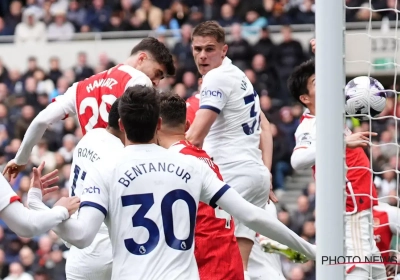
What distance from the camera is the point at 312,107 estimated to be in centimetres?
795

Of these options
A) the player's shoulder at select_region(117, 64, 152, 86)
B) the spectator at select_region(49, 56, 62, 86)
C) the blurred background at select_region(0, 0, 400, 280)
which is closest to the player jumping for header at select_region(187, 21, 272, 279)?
the player's shoulder at select_region(117, 64, 152, 86)

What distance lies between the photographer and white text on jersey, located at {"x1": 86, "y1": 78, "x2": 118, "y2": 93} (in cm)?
746

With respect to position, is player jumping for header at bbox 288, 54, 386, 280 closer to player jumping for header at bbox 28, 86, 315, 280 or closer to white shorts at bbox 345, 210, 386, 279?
white shorts at bbox 345, 210, 386, 279

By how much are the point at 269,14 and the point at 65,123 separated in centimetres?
455

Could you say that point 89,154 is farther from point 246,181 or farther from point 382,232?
point 382,232

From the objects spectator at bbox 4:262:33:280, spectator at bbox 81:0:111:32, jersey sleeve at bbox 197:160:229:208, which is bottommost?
spectator at bbox 4:262:33:280

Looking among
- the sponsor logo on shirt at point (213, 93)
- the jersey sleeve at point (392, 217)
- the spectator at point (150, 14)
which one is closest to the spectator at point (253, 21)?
the spectator at point (150, 14)

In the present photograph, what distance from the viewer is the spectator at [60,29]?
2095cm

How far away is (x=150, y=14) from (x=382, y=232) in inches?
529

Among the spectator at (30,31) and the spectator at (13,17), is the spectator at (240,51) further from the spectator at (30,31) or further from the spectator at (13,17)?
the spectator at (13,17)

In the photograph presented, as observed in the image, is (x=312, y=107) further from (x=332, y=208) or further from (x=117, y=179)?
(x=117, y=179)

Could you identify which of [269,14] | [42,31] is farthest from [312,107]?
[42,31]

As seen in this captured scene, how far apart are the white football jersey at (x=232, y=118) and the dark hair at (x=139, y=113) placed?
2.36 meters

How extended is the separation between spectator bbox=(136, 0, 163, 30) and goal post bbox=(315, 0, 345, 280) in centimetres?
→ 1472
